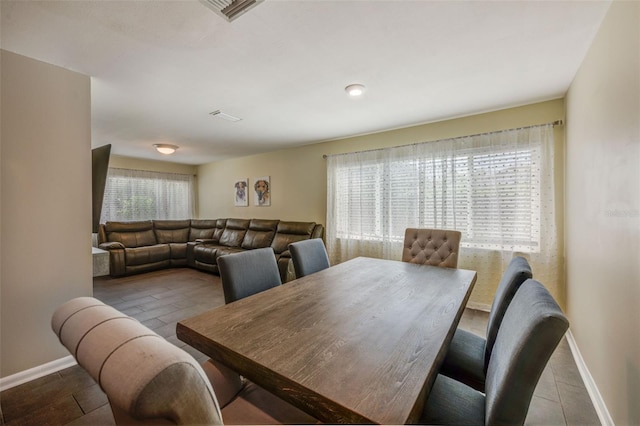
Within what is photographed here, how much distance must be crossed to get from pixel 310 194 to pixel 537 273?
3.37 meters

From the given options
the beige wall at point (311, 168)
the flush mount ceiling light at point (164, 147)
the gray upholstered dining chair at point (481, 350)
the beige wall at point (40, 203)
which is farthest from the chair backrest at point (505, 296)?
the flush mount ceiling light at point (164, 147)

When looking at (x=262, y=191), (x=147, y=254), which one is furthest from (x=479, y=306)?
(x=147, y=254)

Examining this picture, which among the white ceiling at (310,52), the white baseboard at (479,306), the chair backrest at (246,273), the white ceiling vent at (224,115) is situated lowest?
the white baseboard at (479,306)

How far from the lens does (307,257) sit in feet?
7.46

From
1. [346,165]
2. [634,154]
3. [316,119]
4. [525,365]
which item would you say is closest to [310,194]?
[346,165]

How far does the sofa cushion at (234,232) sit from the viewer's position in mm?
5538

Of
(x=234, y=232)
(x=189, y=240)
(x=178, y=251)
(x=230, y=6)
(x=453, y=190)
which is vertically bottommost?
(x=178, y=251)

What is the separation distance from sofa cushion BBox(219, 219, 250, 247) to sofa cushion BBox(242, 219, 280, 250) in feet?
0.50

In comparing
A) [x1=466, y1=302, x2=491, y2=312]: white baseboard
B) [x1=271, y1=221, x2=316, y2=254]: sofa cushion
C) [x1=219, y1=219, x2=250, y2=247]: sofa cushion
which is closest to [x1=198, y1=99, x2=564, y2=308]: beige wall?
[x1=466, y1=302, x2=491, y2=312]: white baseboard

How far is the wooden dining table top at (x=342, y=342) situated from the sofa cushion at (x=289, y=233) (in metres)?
2.88

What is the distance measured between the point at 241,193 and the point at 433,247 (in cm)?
462

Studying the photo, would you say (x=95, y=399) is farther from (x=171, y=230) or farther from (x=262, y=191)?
(x=171, y=230)

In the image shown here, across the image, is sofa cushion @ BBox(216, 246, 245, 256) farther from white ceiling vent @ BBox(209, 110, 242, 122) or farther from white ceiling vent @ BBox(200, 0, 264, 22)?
white ceiling vent @ BBox(200, 0, 264, 22)

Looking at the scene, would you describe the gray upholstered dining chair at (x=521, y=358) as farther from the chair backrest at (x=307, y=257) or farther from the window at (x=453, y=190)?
the window at (x=453, y=190)
